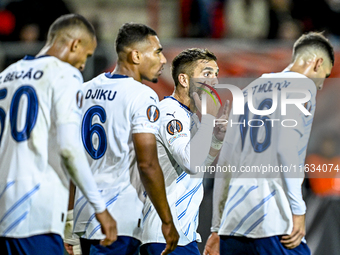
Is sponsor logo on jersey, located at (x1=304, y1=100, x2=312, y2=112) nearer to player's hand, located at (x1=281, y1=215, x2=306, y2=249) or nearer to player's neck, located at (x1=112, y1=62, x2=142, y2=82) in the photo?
player's hand, located at (x1=281, y1=215, x2=306, y2=249)

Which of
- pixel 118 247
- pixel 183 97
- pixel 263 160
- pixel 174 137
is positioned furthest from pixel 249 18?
pixel 118 247

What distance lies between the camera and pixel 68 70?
10.8 feet

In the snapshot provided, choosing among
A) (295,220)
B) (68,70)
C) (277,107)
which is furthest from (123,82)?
(295,220)

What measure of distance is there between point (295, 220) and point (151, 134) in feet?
4.40

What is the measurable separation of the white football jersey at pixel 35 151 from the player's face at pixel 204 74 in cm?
148

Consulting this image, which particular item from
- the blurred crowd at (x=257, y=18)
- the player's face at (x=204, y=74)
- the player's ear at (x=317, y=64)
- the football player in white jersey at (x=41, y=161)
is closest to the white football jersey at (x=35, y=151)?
the football player in white jersey at (x=41, y=161)

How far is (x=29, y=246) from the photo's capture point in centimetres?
315

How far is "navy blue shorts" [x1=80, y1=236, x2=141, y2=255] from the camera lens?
365 centimetres

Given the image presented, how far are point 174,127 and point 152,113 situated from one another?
0.42 meters

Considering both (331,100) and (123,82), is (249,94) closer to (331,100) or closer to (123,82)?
(123,82)

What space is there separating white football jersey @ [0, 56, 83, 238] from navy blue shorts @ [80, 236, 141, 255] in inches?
19.5

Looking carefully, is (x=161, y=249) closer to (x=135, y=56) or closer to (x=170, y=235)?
(x=170, y=235)

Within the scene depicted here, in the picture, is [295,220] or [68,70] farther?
[295,220]

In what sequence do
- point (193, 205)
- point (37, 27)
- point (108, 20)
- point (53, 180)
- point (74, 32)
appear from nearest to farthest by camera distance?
1. point (53, 180)
2. point (74, 32)
3. point (193, 205)
4. point (37, 27)
5. point (108, 20)
